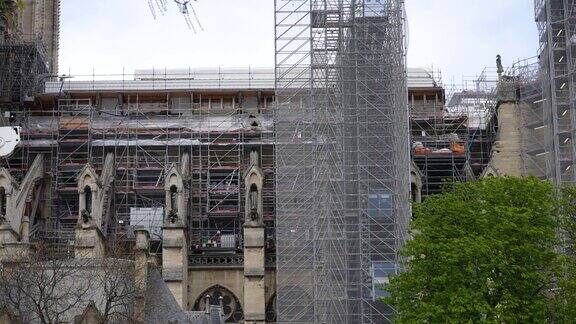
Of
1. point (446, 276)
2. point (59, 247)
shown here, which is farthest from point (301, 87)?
point (446, 276)

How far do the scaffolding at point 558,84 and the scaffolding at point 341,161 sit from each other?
516 cm

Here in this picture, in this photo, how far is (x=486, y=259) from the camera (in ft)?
97.7

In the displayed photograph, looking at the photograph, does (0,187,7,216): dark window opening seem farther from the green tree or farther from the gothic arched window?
the green tree

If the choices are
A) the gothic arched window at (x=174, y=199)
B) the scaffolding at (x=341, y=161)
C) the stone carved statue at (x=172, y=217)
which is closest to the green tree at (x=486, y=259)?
the scaffolding at (x=341, y=161)

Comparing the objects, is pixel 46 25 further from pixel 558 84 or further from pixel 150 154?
pixel 558 84

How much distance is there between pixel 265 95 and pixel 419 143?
7.99 meters

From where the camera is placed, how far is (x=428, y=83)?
5338 cm

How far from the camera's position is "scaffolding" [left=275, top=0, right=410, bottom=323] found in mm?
39312

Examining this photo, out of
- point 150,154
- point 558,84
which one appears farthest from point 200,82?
point 558,84

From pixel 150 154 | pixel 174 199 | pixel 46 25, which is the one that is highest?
pixel 46 25

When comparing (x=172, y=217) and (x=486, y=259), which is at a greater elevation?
(x=172, y=217)

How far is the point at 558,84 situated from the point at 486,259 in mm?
14096

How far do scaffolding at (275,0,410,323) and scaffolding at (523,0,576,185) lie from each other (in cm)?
516

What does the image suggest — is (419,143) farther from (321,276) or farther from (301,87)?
(321,276)
